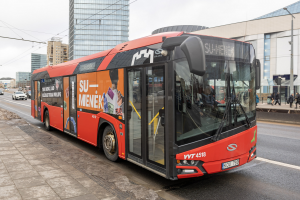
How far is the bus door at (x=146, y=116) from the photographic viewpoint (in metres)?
4.54

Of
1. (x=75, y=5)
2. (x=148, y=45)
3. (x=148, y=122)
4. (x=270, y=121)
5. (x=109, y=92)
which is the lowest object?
(x=270, y=121)

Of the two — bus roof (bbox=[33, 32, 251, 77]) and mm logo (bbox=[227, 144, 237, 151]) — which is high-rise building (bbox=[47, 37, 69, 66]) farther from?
mm logo (bbox=[227, 144, 237, 151])

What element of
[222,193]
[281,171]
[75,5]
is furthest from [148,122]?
[75,5]

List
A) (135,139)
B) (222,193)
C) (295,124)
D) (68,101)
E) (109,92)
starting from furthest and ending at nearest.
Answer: (295,124), (68,101), (109,92), (135,139), (222,193)

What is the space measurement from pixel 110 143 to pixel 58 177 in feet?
5.02

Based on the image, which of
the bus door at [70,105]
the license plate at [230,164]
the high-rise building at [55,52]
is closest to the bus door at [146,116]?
the license plate at [230,164]

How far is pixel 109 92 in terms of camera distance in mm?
6238

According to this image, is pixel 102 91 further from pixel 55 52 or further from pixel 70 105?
pixel 55 52

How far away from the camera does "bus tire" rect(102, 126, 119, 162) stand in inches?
242

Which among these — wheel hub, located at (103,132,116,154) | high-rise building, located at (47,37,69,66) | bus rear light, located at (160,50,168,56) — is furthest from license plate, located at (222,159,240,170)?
high-rise building, located at (47,37,69,66)

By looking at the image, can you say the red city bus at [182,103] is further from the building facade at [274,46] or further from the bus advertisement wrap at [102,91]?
the building facade at [274,46]

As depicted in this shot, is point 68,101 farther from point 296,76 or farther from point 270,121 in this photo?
point 296,76

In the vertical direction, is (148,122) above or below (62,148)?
above

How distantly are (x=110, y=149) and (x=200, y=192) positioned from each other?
2631mm
